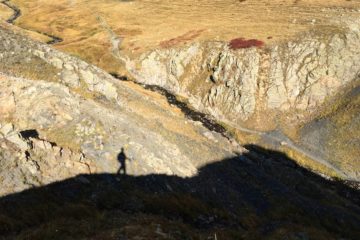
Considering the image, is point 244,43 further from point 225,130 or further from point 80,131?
point 80,131

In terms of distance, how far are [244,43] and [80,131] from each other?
61.2 meters

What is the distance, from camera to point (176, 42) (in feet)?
325

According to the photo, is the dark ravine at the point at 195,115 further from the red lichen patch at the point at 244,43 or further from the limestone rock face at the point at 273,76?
the red lichen patch at the point at 244,43

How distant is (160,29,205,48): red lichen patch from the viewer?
98.5m

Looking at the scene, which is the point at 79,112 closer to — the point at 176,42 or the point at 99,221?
the point at 99,221

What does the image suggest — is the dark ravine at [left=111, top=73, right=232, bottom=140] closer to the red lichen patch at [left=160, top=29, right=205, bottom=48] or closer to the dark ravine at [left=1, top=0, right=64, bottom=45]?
the red lichen patch at [left=160, top=29, right=205, bottom=48]

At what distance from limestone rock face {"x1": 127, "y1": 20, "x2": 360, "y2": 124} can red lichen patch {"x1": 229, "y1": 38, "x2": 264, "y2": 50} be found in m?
1.65

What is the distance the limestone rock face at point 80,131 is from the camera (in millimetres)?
30175

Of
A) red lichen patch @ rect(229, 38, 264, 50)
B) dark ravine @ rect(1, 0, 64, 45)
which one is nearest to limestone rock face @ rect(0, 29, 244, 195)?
red lichen patch @ rect(229, 38, 264, 50)

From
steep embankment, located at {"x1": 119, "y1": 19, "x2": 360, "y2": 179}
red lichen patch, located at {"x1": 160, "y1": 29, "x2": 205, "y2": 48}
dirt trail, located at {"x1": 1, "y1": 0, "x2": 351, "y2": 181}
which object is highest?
red lichen patch, located at {"x1": 160, "y1": 29, "x2": 205, "y2": 48}

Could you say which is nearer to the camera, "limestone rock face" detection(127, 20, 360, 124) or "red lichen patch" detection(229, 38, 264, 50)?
"limestone rock face" detection(127, 20, 360, 124)

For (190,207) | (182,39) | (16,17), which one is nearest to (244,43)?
(182,39)

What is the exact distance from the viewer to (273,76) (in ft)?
270

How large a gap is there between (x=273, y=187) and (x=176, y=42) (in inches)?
2332
